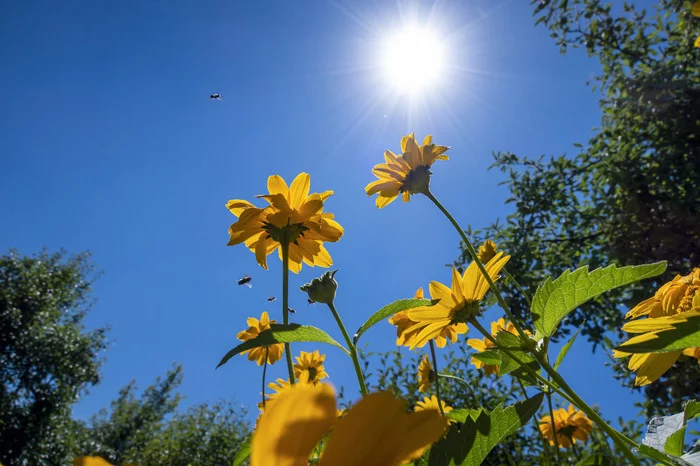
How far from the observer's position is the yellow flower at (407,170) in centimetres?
105

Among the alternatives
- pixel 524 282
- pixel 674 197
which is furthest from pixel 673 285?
pixel 674 197

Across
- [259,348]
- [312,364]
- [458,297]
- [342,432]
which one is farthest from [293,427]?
[312,364]

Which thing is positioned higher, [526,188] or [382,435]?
[526,188]

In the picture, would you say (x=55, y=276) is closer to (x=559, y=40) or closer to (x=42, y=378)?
(x=42, y=378)

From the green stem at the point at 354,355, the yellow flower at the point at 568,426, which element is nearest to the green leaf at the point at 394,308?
the green stem at the point at 354,355

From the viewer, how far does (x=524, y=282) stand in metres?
3.63

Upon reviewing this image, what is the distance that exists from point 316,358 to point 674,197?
311 centimetres

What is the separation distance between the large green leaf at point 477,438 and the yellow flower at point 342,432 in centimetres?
32

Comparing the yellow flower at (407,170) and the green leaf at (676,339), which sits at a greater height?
the yellow flower at (407,170)

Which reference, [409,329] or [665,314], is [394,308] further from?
[665,314]

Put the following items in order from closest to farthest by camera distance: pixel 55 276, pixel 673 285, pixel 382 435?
pixel 382 435 < pixel 673 285 < pixel 55 276

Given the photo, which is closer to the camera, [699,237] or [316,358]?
[316,358]

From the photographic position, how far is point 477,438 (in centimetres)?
48

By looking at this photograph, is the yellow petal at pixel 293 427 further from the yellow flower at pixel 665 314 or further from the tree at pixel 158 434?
the tree at pixel 158 434
